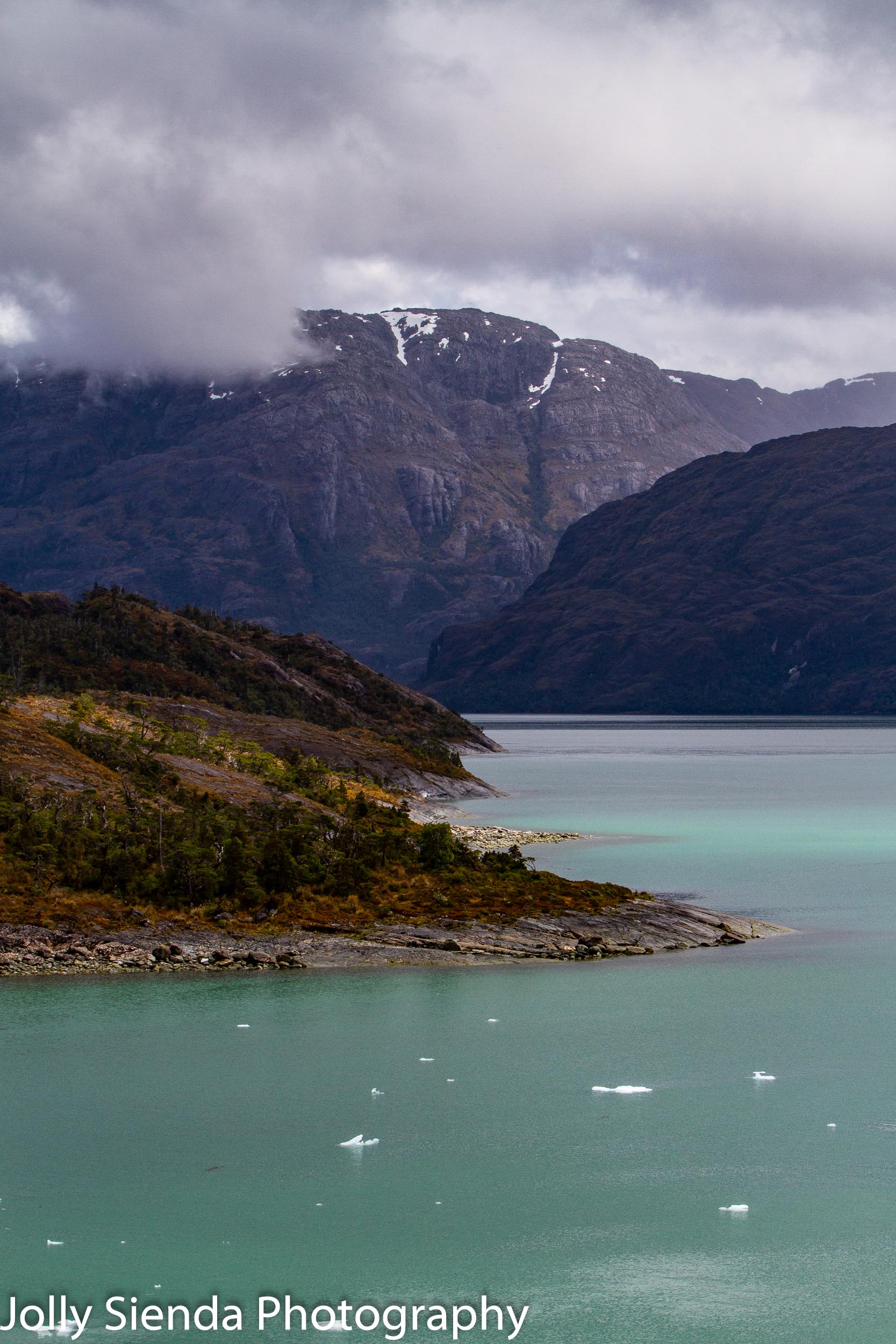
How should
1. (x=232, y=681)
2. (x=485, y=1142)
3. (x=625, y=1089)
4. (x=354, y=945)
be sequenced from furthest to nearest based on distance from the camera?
(x=232, y=681)
(x=354, y=945)
(x=625, y=1089)
(x=485, y=1142)

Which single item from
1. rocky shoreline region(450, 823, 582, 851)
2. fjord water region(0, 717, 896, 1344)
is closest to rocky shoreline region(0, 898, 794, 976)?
fjord water region(0, 717, 896, 1344)

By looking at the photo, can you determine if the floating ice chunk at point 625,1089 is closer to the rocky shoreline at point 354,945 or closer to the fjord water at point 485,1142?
the fjord water at point 485,1142

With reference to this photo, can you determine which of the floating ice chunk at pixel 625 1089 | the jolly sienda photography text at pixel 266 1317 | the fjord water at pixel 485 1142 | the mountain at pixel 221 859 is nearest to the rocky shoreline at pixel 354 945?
the mountain at pixel 221 859

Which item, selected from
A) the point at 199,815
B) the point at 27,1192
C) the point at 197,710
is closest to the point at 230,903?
the point at 199,815

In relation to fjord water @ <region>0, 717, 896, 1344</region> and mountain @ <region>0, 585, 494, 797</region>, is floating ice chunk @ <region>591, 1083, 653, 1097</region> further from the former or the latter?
mountain @ <region>0, 585, 494, 797</region>

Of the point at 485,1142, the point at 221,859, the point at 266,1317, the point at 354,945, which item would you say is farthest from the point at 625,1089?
the point at 221,859

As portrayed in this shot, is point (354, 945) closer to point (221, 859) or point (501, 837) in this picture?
point (221, 859)
